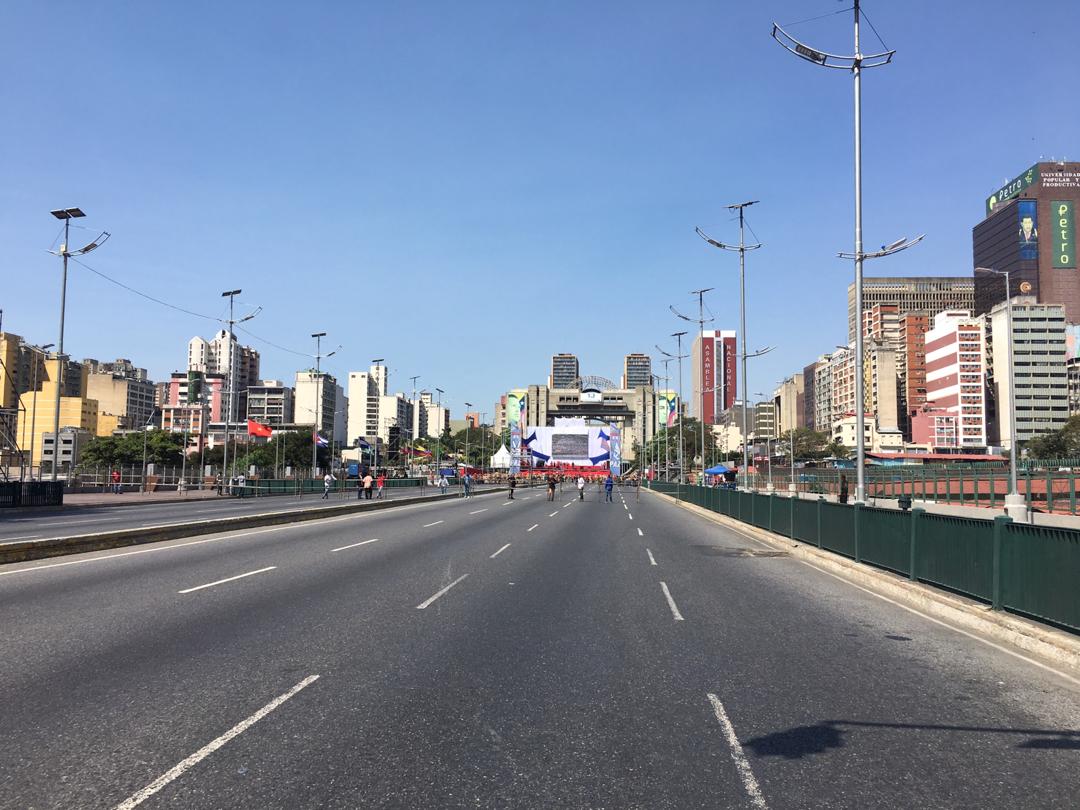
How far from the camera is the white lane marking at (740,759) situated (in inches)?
173

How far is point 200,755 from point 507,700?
7.44ft

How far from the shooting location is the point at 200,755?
16.0ft

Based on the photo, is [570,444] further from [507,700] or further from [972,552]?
[507,700]

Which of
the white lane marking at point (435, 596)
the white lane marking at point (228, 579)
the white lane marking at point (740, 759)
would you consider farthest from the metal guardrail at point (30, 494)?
the white lane marking at point (740, 759)

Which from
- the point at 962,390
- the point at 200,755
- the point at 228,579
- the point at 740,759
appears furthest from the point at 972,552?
the point at 962,390

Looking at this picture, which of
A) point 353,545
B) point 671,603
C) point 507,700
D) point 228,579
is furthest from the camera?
point 353,545

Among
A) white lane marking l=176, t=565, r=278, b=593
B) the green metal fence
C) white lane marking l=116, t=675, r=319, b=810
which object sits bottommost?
white lane marking l=176, t=565, r=278, b=593

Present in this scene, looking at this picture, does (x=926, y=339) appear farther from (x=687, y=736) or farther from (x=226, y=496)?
(x=687, y=736)

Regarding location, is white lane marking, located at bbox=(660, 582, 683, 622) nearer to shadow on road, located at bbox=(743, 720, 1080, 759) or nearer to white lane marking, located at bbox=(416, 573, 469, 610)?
white lane marking, located at bbox=(416, 573, 469, 610)

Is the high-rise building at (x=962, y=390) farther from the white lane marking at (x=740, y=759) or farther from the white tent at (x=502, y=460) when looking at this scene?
the white lane marking at (x=740, y=759)

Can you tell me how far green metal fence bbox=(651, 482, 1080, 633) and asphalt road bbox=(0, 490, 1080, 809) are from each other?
0.82 metres

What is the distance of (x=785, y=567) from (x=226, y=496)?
46.8 meters

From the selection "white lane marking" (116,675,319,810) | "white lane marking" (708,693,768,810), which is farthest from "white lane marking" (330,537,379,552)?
"white lane marking" (708,693,768,810)

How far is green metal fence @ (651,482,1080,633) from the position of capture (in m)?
8.30
